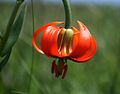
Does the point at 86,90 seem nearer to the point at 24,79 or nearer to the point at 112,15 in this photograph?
the point at 24,79

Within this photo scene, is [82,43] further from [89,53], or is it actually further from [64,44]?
[64,44]

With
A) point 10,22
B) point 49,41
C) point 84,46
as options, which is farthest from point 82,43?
point 10,22

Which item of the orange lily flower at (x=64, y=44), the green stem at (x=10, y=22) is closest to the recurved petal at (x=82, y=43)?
the orange lily flower at (x=64, y=44)

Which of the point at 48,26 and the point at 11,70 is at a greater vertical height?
the point at 48,26

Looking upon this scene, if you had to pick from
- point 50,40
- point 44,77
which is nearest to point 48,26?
point 50,40

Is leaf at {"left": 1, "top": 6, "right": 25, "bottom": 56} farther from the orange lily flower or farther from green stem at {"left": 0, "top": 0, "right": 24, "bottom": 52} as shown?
the orange lily flower
